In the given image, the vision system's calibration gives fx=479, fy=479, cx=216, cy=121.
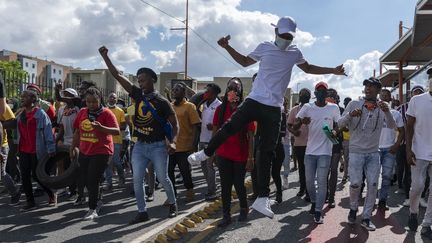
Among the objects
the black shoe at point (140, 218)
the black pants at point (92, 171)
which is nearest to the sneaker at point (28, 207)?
the black pants at point (92, 171)

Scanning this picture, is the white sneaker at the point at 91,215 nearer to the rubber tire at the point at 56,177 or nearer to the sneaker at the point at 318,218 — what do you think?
the rubber tire at the point at 56,177

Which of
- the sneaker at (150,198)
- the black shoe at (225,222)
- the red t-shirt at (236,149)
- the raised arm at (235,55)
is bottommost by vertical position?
the sneaker at (150,198)

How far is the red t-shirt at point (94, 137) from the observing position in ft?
22.8

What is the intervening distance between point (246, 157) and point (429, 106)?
2460 millimetres

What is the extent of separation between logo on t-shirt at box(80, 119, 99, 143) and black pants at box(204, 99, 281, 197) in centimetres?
204

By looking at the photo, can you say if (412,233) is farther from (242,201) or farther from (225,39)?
(225,39)

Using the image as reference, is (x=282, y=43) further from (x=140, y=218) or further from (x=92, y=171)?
(x=92, y=171)

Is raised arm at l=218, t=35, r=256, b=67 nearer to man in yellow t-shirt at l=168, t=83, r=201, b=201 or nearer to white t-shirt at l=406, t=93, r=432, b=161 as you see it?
white t-shirt at l=406, t=93, r=432, b=161

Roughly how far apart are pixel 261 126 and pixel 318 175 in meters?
1.74

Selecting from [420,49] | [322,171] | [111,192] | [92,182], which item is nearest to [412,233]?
[322,171]

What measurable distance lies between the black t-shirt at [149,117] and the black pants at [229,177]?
0.95m

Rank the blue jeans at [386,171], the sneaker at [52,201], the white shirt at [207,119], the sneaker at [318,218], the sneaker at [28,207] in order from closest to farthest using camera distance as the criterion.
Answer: the sneaker at [318,218] → the sneaker at [28,207] → the blue jeans at [386,171] → the sneaker at [52,201] → the white shirt at [207,119]

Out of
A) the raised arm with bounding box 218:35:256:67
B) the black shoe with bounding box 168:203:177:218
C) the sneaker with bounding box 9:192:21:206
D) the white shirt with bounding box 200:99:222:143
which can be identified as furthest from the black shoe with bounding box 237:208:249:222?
the sneaker with bounding box 9:192:21:206

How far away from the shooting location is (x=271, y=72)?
221 inches
